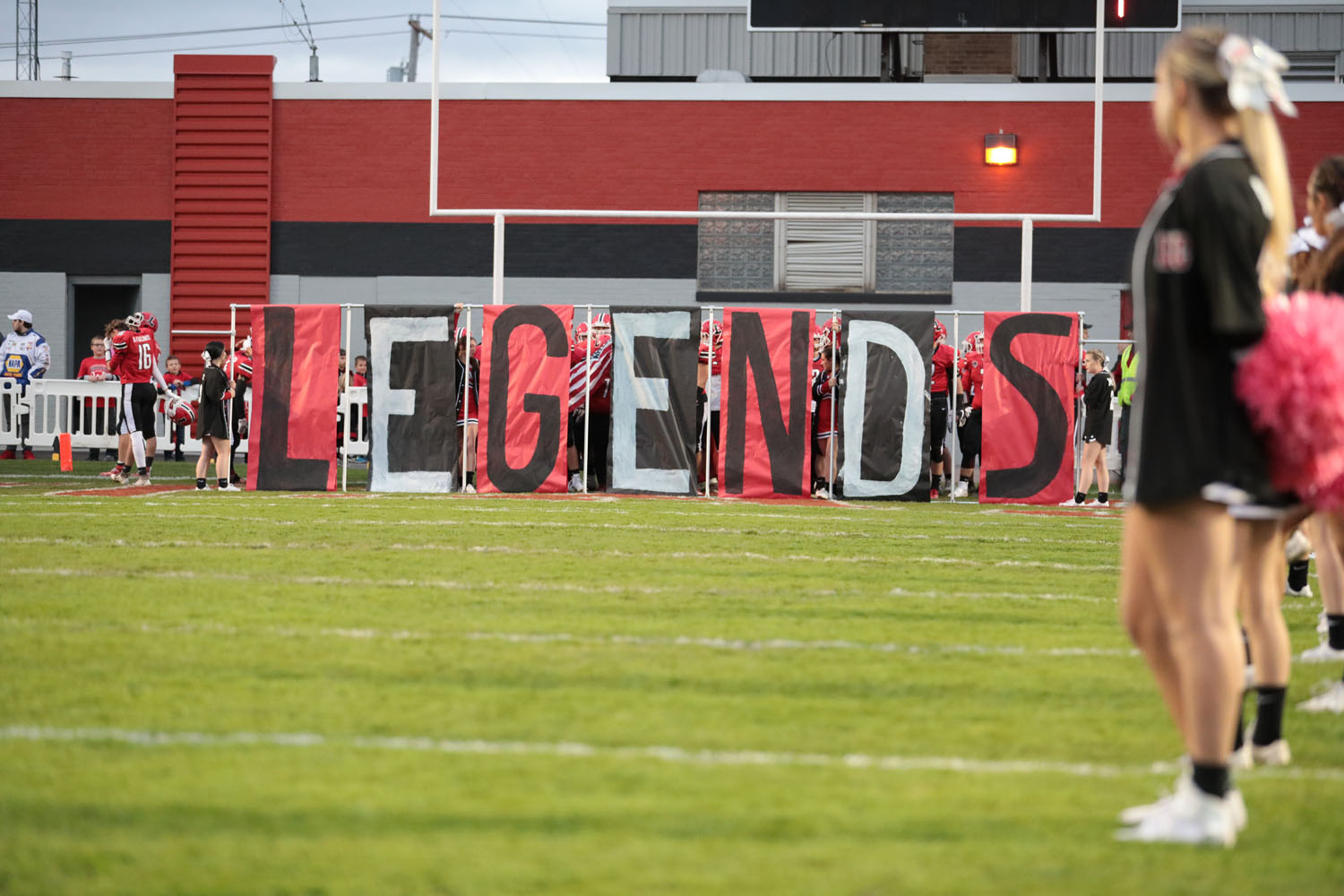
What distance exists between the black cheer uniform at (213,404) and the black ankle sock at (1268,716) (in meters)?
12.9

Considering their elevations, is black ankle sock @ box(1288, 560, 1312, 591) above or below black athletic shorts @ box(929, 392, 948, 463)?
below

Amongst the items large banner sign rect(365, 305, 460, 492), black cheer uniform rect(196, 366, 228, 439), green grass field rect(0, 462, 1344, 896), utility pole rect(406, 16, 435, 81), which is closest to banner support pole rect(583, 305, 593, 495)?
large banner sign rect(365, 305, 460, 492)

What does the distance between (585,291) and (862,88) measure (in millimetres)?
5508

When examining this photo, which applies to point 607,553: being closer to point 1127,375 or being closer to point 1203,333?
point 1203,333

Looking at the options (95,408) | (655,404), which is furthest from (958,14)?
(95,408)

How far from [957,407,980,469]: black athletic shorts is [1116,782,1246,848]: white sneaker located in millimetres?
13856

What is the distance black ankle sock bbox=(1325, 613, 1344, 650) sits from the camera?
19.3 feet

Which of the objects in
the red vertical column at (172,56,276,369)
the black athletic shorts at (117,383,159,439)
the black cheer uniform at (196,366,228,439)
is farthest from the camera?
the red vertical column at (172,56,276,369)

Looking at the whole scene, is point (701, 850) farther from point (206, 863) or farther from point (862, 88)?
point (862, 88)

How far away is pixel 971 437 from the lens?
17.4m

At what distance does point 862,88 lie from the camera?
75.1 ft

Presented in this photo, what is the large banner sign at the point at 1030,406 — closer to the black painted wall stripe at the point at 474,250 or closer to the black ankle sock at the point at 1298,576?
the black ankle sock at the point at 1298,576

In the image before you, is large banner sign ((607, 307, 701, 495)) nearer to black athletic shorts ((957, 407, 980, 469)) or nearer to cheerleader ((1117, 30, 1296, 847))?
black athletic shorts ((957, 407, 980, 469))

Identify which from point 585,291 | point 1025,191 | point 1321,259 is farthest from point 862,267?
point 1321,259
